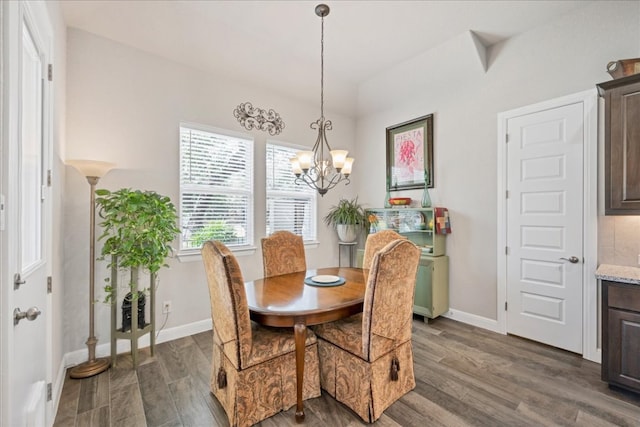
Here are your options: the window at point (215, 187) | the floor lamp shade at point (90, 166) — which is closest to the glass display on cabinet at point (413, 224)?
the window at point (215, 187)

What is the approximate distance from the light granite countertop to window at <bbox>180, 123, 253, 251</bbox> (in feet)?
11.2

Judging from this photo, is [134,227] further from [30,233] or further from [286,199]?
[286,199]

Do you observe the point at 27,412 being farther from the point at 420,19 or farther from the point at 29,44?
the point at 420,19

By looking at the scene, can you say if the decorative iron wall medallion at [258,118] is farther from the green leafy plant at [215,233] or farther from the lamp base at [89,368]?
the lamp base at [89,368]

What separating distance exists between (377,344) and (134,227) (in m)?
2.12

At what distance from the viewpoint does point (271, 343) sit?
1885 millimetres

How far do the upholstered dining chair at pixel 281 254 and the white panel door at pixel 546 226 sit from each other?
7.63 ft

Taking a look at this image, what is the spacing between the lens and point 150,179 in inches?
116

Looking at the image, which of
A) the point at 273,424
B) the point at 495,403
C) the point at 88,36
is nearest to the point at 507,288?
the point at 495,403

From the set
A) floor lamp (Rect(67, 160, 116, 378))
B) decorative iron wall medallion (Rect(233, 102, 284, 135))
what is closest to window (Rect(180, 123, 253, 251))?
decorative iron wall medallion (Rect(233, 102, 284, 135))

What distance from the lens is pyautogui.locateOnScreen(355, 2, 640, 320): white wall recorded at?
8.60 ft

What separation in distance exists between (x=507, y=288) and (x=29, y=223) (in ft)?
13.5

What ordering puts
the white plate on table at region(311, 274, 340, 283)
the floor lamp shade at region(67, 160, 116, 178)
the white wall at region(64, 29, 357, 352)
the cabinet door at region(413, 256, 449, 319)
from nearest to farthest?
the floor lamp shade at region(67, 160, 116, 178), the white plate on table at region(311, 274, 340, 283), the white wall at region(64, 29, 357, 352), the cabinet door at region(413, 256, 449, 319)

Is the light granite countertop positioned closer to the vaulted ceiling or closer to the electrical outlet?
the vaulted ceiling
